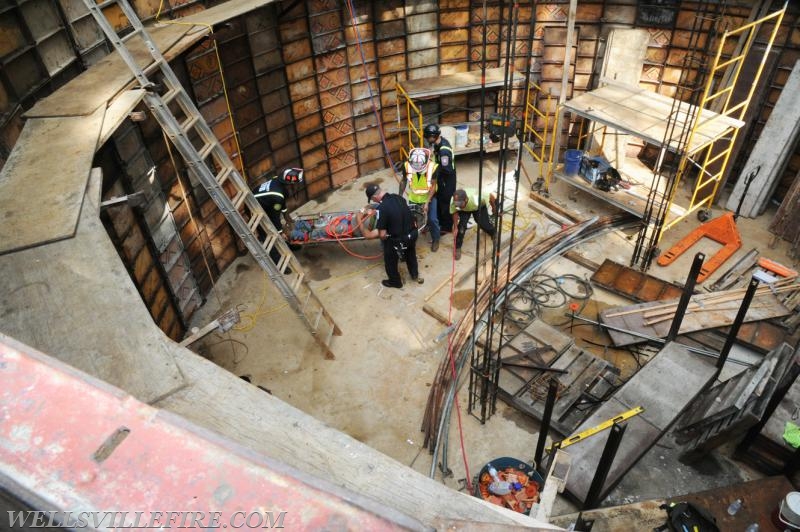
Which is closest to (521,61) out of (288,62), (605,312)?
(288,62)

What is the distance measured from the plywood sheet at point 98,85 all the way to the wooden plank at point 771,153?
10263 millimetres

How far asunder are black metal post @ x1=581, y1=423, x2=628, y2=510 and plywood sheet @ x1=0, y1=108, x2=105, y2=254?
4.64m

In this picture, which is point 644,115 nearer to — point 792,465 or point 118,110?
point 792,465

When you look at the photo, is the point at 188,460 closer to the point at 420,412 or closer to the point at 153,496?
the point at 153,496

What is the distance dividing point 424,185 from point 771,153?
681 centimetres

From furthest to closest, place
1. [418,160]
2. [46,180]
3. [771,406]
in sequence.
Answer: [418,160] < [771,406] < [46,180]

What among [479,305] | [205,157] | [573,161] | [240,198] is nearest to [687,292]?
[479,305]

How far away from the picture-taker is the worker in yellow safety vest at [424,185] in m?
9.63

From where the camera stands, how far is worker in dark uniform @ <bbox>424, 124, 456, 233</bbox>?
9.92 metres

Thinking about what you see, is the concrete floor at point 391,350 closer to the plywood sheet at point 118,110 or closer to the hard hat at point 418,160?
the hard hat at point 418,160

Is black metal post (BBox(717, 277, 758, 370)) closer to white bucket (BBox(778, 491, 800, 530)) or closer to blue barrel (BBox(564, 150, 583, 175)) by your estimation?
white bucket (BBox(778, 491, 800, 530))

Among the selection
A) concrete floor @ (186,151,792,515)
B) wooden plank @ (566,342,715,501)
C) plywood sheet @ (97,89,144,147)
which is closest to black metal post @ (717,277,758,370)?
wooden plank @ (566,342,715,501)

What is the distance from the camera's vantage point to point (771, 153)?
33.6 feet

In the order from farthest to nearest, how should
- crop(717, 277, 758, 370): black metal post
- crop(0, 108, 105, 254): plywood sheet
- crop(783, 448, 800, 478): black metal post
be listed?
crop(717, 277, 758, 370): black metal post < crop(783, 448, 800, 478): black metal post < crop(0, 108, 105, 254): plywood sheet
